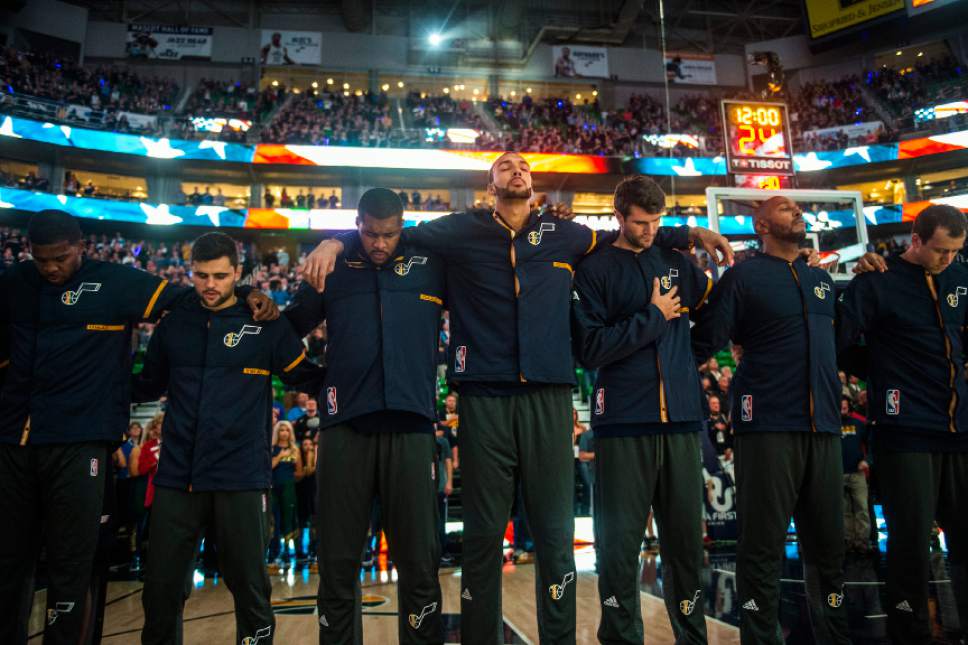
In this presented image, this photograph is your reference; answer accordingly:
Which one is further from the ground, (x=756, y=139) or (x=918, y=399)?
(x=756, y=139)

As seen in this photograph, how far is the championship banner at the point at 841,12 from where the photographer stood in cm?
2208

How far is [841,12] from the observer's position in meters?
23.2

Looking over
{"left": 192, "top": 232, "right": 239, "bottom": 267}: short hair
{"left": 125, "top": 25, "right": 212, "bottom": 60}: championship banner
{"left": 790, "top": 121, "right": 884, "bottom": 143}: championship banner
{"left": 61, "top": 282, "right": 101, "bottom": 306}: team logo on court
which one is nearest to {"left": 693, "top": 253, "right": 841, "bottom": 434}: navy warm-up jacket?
{"left": 192, "top": 232, "right": 239, "bottom": 267}: short hair

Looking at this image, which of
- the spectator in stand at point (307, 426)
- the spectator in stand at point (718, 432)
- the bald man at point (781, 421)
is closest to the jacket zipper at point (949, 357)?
the bald man at point (781, 421)

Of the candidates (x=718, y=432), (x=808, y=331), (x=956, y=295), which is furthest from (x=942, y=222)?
(x=718, y=432)

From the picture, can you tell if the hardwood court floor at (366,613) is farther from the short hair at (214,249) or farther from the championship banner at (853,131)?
the championship banner at (853,131)

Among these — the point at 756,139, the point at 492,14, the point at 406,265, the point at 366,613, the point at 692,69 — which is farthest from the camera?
the point at 692,69

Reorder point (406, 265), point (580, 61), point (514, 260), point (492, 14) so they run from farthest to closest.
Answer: point (580, 61) < point (492, 14) < point (406, 265) < point (514, 260)

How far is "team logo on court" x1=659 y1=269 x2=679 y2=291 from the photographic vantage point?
3496 millimetres

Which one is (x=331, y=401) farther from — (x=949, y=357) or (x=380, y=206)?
(x=949, y=357)

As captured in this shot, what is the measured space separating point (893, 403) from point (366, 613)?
3.92 meters

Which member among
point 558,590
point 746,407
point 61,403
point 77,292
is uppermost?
point 77,292

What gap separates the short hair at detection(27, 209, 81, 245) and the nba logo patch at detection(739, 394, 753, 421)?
11.9ft

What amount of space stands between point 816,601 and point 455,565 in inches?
180
